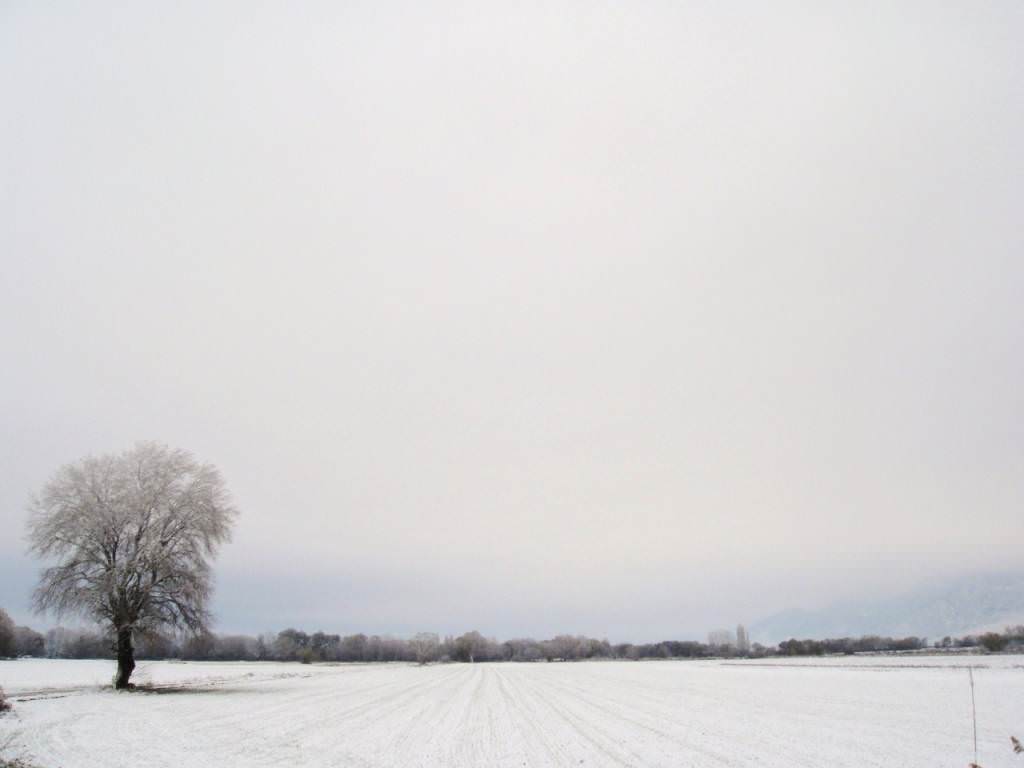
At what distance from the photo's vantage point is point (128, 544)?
40.8m

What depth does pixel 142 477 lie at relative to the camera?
4197cm

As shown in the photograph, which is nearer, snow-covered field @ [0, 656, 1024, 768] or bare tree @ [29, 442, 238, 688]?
snow-covered field @ [0, 656, 1024, 768]

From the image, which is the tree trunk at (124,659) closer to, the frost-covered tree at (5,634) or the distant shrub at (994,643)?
the frost-covered tree at (5,634)

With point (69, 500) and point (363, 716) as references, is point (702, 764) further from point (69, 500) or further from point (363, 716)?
point (69, 500)

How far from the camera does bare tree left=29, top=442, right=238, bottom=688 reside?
128ft

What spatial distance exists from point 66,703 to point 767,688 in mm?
43534

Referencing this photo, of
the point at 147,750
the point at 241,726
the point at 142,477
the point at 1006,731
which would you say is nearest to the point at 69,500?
the point at 142,477

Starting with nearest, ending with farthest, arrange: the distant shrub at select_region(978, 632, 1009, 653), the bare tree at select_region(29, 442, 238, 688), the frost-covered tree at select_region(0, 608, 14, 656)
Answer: the bare tree at select_region(29, 442, 238, 688)
the frost-covered tree at select_region(0, 608, 14, 656)
the distant shrub at select_region(978, 632, 1009, 653)

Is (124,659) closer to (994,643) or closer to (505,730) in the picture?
(505,730)

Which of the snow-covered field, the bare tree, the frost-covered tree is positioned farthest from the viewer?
the frost-covered tree

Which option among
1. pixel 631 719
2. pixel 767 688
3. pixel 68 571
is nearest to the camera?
pixel 631 719

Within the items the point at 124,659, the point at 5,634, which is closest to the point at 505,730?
the point at 124,659

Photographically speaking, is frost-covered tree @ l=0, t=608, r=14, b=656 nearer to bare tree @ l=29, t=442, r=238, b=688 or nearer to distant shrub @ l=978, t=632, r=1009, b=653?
bare tree @ l=29, t=442, r=238, b=688

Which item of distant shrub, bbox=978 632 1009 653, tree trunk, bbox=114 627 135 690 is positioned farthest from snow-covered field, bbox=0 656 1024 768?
distant shrub, bbox=978 632 1009 653
